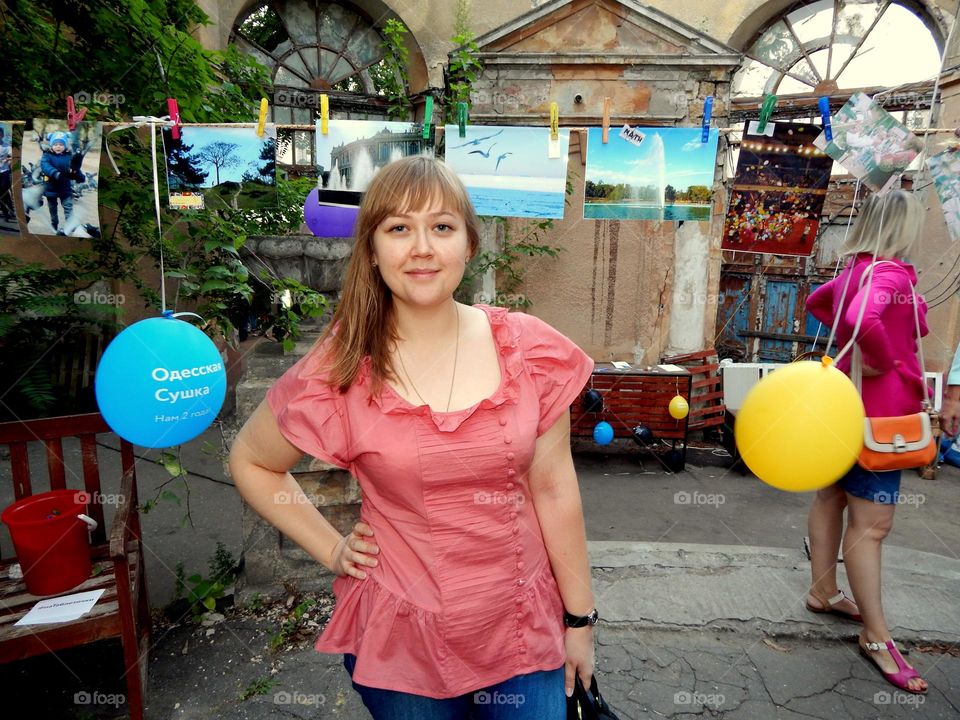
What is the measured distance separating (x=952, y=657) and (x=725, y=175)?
5.73 m

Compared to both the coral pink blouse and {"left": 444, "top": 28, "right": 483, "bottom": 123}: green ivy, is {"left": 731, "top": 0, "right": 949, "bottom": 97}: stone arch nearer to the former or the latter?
{"left": 444, "top": 28, "right": 483, "bottom": 123}: green ivy

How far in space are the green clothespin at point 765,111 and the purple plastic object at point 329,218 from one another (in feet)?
7.21

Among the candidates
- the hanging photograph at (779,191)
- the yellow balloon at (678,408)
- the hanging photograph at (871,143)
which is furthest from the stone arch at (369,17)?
the hanging photograph at (871,143)

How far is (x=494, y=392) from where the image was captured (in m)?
1.34

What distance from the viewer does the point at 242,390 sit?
8.34 ft

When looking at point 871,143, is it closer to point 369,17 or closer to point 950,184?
point 950,184

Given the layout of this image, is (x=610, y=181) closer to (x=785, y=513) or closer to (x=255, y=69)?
(x=255, y=69)

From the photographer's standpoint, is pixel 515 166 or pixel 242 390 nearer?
pixel 242 390

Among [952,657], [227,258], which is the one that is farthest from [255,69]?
[952,657]

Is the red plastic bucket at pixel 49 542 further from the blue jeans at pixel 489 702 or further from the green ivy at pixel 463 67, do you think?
the green ivy at pixel 463 67

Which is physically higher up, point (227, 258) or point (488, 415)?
point (227, 258)

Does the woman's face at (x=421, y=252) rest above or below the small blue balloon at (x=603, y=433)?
above

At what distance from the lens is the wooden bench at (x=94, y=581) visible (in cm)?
189

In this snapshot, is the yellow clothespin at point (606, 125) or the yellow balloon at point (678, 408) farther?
the yellow balloon at point (678, 408)
